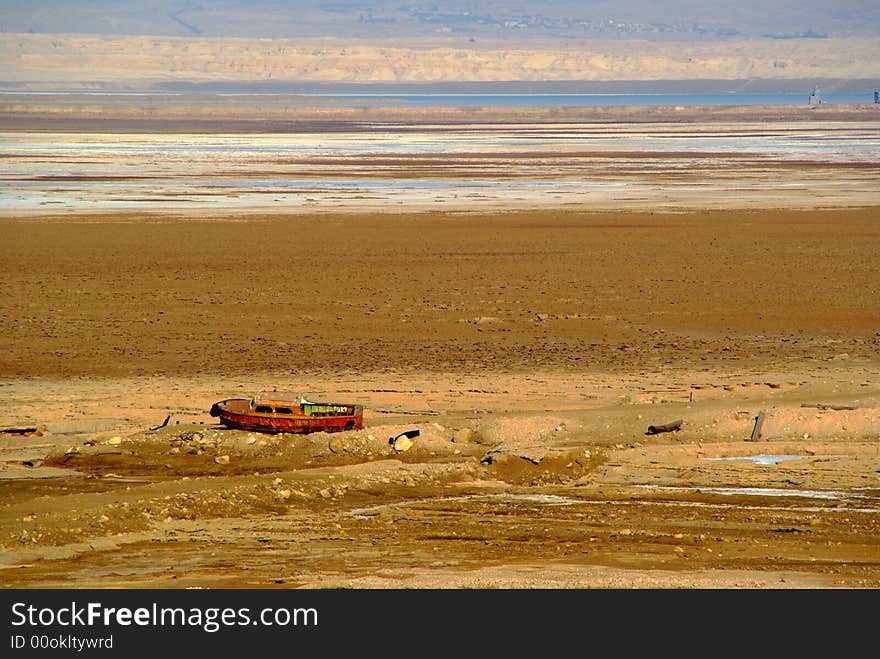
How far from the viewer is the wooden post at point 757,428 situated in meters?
12.2

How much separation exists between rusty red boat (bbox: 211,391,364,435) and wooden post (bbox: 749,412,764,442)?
12.3 ft

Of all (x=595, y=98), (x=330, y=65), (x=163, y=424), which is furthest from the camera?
(x=330, y=65)

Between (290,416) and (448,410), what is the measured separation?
6.07 feet

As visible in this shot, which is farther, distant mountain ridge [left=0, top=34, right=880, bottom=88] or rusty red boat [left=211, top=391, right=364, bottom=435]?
distant mountain ridge [left=0, top=34, right=880, bottom=88]

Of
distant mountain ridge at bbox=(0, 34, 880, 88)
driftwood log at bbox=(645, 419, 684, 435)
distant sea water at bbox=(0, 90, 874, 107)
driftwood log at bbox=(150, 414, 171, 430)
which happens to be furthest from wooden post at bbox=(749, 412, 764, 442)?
distant mountain ridge at bbox=(0, 34, 880, 88)

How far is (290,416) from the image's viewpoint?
12617 mm

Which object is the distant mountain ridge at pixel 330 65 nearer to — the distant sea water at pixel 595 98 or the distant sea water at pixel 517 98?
the distant sea water at pixel 517 98

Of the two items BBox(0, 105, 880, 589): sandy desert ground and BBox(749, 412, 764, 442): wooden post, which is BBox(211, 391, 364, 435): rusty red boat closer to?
BBox(0, 105, 880, 589): sandy desert ground

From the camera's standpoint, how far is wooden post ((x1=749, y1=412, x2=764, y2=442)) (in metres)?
12.2

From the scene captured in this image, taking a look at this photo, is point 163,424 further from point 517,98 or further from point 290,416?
point 517,98

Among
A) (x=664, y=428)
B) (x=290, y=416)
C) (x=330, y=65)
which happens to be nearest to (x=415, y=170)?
(x=290, y=416)

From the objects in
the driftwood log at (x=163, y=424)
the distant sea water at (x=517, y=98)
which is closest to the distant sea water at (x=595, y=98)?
the distant sea water at (x=517, y=98)

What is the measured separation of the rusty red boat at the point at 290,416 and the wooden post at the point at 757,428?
147 inches

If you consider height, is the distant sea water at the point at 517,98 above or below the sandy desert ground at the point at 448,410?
above
